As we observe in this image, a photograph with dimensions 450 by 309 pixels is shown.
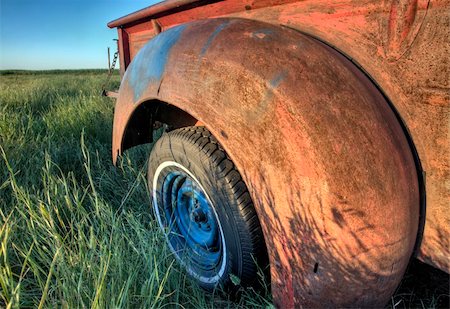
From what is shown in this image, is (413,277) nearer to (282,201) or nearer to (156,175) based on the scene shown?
(282,201)

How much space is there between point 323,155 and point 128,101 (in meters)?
1.13

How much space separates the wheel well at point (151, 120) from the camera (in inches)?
70.6

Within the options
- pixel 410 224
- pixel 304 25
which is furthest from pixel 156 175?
pixel 410 224

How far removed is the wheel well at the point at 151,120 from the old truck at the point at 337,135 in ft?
1.81

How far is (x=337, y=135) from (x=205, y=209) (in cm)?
83

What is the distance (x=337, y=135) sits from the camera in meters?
0.96

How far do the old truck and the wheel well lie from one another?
0.55 m

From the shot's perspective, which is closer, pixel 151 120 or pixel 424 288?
pixel 424 288

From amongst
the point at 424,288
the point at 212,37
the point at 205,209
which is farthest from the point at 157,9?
the point at 424,288

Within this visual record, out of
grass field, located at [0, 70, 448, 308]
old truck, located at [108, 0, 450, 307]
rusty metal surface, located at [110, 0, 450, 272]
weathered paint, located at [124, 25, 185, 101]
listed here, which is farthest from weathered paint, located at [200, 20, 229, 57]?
grass field, located at [0, 70, 448, 308]

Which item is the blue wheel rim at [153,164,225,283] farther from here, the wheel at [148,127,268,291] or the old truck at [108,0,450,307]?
the old truck at [108,0,450,307]

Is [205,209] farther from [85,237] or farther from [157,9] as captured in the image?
[157,9]

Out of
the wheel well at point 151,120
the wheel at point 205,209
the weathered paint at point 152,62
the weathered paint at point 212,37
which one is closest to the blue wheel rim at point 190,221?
the wheel at point 205,209

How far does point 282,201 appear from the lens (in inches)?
40.6
